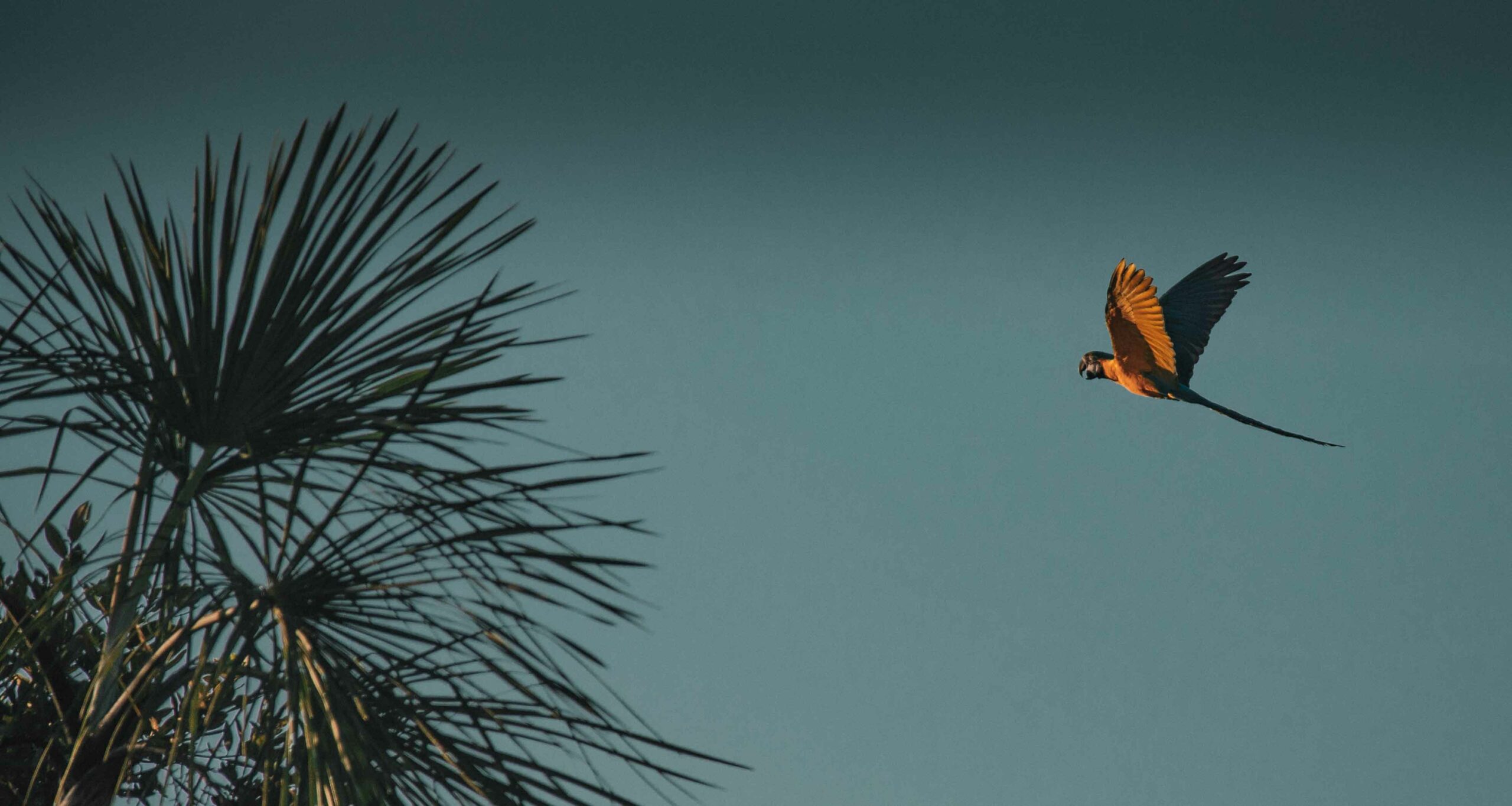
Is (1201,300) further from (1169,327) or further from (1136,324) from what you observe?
(1136,324)

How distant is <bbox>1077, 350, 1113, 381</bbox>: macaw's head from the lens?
612cm

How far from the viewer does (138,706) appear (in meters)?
2.13

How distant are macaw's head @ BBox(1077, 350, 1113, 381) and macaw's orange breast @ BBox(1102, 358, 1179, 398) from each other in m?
0.28

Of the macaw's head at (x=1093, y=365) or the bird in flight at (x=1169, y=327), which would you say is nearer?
the bird in flight at (x=1169, y=327)

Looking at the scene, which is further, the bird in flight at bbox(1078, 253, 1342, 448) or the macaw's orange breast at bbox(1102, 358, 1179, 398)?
the macaw's orange breast at bbox(1102, 358, 1179, 398)

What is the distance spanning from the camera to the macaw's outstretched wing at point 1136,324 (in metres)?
5.03

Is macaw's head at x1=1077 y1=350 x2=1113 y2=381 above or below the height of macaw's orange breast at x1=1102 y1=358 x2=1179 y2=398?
above

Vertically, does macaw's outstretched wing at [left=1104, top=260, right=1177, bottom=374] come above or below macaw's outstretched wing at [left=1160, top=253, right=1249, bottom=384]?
below

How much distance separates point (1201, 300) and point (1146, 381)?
444 millimetres

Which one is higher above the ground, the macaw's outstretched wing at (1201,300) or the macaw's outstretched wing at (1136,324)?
the macaw's outstretched wing at (1201,300)

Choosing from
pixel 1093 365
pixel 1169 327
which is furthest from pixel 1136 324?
pixel 1093 365

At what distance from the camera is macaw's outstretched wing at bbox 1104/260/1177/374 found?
16.5ft

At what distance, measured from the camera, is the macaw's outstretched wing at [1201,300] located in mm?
5547

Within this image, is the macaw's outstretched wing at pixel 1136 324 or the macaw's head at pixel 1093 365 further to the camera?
the macaw's head at pixel 1093 365
